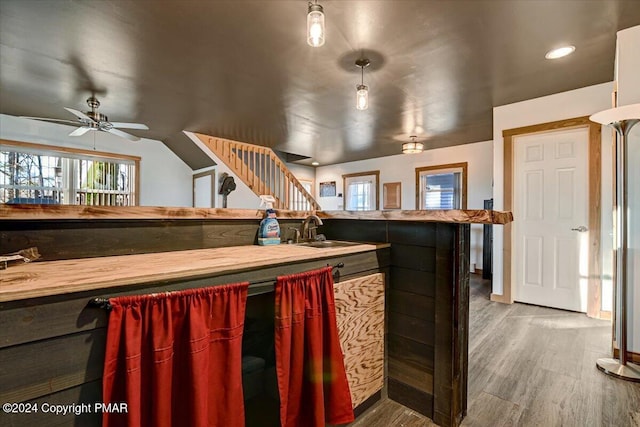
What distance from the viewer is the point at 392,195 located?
23.0 feet

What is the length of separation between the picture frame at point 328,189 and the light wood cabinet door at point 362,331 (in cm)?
685

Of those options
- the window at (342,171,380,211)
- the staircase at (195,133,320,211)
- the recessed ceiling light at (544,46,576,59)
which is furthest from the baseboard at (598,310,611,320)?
the window at (342,171,380,211)

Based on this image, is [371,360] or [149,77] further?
[149,77]

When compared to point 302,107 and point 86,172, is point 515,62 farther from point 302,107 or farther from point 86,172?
point 86,172

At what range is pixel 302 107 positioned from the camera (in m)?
3.94

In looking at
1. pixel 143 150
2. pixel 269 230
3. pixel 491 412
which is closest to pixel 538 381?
pixel 491 412

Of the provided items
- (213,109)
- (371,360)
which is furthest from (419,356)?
(213,109)

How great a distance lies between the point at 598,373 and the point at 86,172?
734 cm

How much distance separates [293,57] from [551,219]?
3254 millimetres

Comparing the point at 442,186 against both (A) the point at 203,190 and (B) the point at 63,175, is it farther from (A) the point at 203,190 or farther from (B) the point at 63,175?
(B) the point at 63,175

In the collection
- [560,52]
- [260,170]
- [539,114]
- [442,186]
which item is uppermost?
[560,52]

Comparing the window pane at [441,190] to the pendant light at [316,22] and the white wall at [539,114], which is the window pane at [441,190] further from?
the pendant light at [316,22]

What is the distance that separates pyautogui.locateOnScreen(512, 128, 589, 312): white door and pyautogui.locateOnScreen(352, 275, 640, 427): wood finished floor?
17.6 inches

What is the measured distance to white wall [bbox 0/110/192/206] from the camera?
4.73 meters
